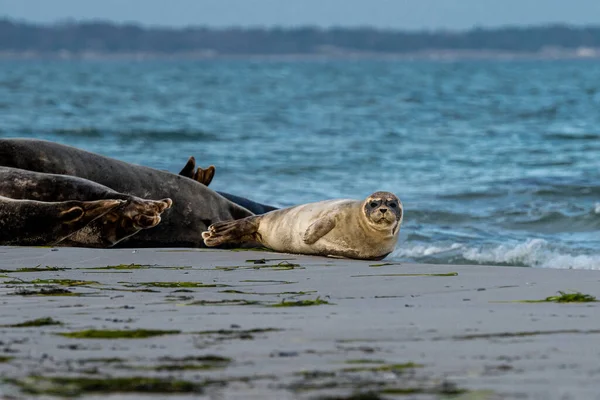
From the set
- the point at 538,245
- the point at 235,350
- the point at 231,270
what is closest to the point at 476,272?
the point at 231,270

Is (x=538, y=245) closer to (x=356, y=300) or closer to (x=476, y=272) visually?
(x=476, y=272)

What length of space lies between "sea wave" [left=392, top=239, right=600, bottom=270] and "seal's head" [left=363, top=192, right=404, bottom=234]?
6.30 ft

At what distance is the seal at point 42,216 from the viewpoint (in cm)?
680

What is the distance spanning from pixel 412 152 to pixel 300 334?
47.7 feet

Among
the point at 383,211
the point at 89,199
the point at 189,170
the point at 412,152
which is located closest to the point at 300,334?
the point at 383,211

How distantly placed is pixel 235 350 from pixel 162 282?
1.82 meters

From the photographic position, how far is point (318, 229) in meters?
6.77

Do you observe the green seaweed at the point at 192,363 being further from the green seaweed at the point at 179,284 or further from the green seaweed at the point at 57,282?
the green seaweed at the point at 57,282

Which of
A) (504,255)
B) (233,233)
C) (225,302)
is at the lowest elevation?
(504,255)

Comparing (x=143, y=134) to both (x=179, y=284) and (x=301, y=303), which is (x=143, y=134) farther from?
(x=301, y=303)

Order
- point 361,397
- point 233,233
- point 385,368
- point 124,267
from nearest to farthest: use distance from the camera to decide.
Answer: point 361,397 → point 385,368 → point 124,267 → point 233,233

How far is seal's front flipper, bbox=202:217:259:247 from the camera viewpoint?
735 cm

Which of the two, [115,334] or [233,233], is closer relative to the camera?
[115,334]

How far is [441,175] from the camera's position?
584 inches
